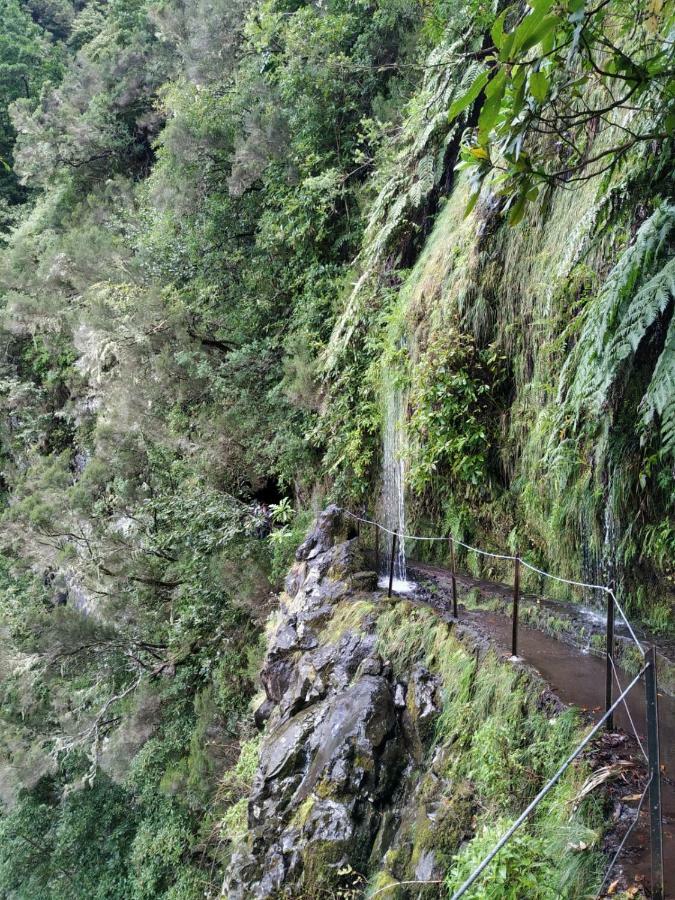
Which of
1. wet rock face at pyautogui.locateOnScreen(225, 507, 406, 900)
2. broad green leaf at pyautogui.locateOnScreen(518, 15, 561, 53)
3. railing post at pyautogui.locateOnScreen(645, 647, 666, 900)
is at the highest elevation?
broad green leaf at pyautogui.locateOnScreen(518, 15, 561, 53)

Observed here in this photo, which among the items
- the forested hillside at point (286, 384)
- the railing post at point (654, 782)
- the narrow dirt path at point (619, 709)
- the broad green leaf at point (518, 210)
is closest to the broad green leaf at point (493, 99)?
the broad green leaf at point (518, 210)

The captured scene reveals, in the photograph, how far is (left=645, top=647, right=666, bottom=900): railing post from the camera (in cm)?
192

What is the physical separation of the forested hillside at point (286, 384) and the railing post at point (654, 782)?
5.19ft

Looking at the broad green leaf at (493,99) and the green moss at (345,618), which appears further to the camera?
the green moss at (345,618)

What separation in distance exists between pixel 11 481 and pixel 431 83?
55.2ft

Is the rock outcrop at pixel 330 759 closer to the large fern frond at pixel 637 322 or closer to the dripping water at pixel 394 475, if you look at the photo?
the dripping water at pixel 394 475

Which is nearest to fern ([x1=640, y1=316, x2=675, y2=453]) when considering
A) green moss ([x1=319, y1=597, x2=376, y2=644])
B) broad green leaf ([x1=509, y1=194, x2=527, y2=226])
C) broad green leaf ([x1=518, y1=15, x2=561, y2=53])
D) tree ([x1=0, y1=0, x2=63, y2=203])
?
broad green leaf ([x1=509, y1=194, x2=527, y2=226])

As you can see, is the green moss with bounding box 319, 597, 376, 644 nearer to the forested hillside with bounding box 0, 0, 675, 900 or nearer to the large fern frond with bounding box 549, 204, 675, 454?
the forested hillside with bounding box 0, 0, 675, 900

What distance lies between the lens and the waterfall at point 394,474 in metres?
6.75

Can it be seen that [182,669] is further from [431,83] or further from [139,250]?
[431,83]

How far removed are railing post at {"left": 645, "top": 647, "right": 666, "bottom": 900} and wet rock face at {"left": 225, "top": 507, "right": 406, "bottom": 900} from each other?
7.52 feet

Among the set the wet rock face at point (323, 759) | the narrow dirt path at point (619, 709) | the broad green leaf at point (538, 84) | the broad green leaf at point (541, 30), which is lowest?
the wet rock face at point (323, 759)

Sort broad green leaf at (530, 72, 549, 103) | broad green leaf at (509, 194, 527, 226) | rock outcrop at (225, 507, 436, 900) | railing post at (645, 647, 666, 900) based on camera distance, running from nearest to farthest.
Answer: broad green leaf at (530, 72, 549, 103)
railing post at (645, 647, 666, 900)
broad green leaf at (509, 194, 527, 226)
rock outcrop at (225, 507, 436, 900)

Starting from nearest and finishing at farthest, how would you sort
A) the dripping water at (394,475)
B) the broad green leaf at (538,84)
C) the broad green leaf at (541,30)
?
the broad green leaf at (541,30)
the broad green leaf at (538,84)
the dripping water at (394,475)
